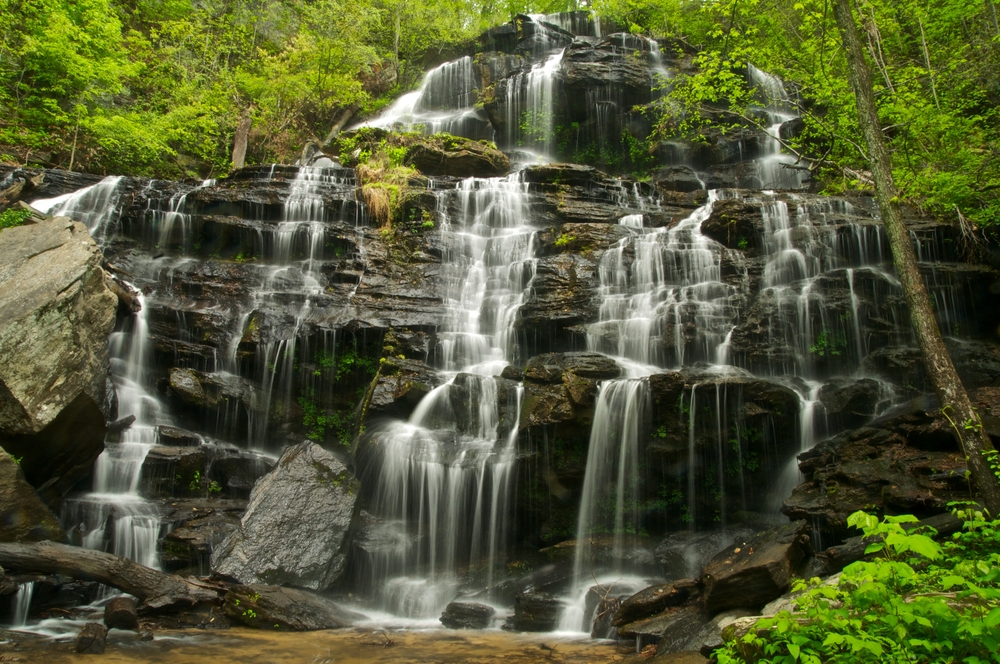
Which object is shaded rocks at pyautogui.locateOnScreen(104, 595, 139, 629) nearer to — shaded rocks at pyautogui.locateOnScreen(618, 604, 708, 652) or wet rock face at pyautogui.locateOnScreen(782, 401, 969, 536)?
shaded rocks at pyautogui.locateOnScreen(618, 604, 708, 652)

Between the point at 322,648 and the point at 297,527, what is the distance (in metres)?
2.55

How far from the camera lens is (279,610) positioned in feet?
24.7

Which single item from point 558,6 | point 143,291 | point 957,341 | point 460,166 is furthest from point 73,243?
point 558,6

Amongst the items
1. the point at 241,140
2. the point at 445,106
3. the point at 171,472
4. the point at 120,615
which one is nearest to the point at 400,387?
the point at 171,472

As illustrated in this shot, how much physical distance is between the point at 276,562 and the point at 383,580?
1.68m

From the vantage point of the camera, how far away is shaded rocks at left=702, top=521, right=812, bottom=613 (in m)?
6.16

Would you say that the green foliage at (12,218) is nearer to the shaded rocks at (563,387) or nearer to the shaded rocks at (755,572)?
the shaded rocks at (563,387)

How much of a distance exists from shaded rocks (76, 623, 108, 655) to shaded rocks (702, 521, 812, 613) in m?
6.25

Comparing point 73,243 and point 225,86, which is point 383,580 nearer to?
point 73,243

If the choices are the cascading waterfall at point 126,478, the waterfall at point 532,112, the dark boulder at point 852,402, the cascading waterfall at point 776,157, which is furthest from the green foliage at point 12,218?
the cascading waterfall at point 776,157

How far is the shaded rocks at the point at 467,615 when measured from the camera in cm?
786

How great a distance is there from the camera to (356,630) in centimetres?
755

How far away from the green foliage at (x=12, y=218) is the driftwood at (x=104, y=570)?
25.1 ft

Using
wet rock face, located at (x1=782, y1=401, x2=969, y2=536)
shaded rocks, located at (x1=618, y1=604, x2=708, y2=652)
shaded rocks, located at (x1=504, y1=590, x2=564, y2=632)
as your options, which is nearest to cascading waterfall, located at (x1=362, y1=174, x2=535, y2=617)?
shaded rocks, located at (x1=504, y1=590, x2=564, y2=632)
